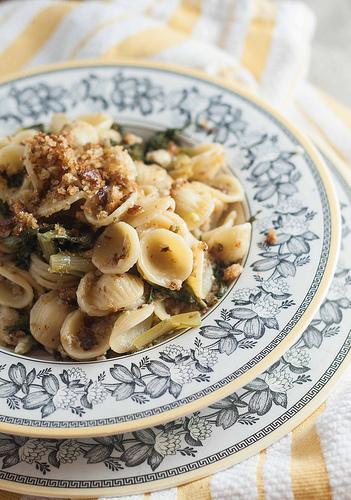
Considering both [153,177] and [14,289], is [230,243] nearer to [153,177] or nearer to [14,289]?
[153,177]

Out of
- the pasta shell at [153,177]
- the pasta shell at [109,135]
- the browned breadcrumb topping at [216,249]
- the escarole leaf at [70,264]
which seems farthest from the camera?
the pasta shell at [109,135]

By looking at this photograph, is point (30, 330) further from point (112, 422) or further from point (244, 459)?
point (244, 459)

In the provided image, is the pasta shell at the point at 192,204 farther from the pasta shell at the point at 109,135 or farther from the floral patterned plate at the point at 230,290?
the pasta shell at the point at 109,135

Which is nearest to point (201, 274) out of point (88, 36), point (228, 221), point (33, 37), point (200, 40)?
point (228, 221)

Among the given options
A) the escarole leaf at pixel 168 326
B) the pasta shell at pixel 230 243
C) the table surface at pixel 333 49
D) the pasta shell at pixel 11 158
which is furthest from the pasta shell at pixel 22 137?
the table surface at pixel 333 49

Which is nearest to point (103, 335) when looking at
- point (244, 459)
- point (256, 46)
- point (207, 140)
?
point (244, 459)

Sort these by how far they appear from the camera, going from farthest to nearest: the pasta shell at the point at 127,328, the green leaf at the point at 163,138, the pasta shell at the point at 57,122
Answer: the green leaf at the point at 163,138
the pasta shell at the point at 57,122
the pasta shell at the point at 127,328

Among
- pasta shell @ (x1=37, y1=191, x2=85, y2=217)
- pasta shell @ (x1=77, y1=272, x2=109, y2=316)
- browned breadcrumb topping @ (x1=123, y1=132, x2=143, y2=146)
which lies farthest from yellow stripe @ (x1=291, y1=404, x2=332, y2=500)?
browned breadcrumb topping @ (x1=123, y1=132, x2=143, y2=146)
